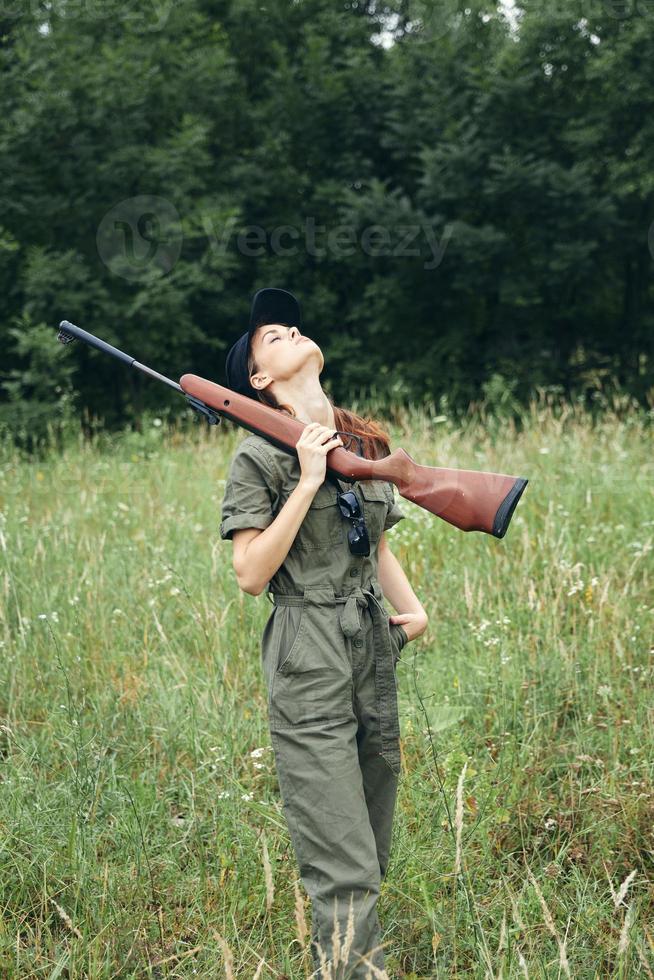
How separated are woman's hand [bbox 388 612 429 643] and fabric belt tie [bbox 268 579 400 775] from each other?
162mm

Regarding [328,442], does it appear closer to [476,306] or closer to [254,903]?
[254,903]

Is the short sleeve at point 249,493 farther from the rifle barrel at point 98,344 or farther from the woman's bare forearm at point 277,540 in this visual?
the rifle barrel at point 98,344

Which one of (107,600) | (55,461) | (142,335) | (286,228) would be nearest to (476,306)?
(286,228)

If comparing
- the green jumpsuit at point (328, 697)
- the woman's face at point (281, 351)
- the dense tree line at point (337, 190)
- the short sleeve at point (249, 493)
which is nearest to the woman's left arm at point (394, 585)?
the green jumpsuit at point (328, 697)

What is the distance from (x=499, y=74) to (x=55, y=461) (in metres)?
10.8

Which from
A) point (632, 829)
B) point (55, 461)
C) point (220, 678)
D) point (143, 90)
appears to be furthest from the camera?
point (143, 90)

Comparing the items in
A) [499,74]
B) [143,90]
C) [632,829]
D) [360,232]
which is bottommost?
[632,829]

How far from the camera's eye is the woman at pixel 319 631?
2.03 metres

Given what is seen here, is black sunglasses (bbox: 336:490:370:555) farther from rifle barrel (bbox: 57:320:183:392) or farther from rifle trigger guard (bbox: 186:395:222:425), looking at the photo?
rifle barrel (bbox: 57:320:183:392)

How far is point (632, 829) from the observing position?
9.36 feet

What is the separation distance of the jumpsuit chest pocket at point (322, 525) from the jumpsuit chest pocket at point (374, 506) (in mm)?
125

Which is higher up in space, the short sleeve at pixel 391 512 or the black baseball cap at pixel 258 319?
the black baseball cap at pixel 258 319

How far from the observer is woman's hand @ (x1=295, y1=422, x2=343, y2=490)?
82.4 inches

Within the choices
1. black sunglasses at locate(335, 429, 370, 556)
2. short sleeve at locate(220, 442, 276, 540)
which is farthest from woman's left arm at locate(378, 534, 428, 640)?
short sleeve at locate(220, 442, 276, 540)
